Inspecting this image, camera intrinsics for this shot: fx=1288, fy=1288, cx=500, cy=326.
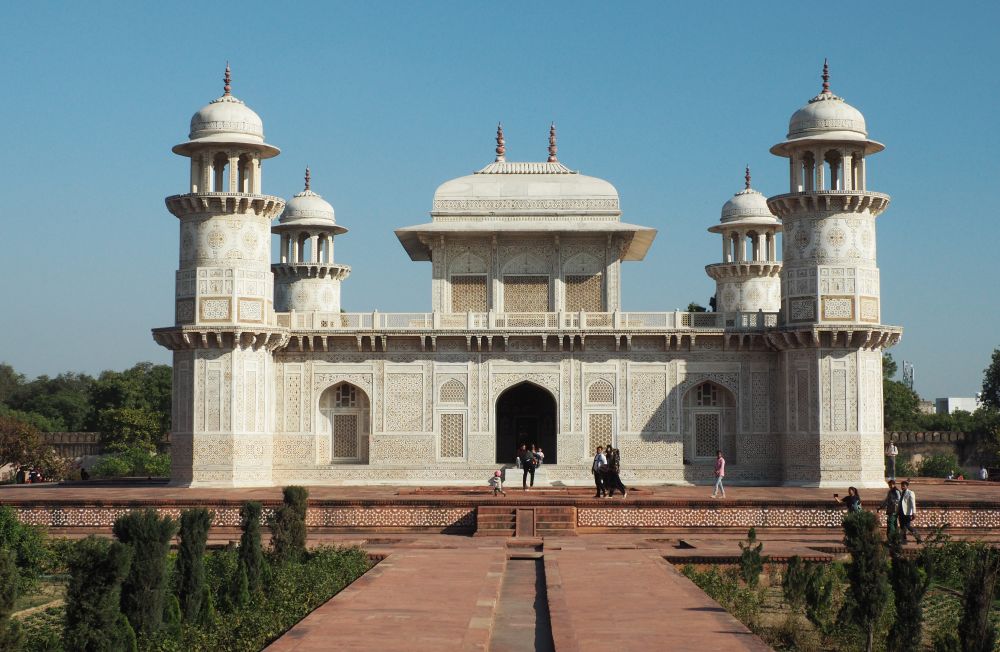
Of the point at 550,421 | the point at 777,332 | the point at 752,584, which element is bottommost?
the point at 752,584

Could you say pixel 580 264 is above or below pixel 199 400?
above

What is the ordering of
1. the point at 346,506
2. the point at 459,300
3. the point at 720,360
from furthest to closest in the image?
the point at 459,300, the point at 720,360, the point at 346,506

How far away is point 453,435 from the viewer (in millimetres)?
27781

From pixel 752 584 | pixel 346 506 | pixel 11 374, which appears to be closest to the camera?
pixel 752 584

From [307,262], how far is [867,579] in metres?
26.3

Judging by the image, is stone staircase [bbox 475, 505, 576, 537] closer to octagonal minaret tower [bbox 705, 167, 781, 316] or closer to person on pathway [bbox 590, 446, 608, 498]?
person on pathway [bbox 590, 446, 608, 498]

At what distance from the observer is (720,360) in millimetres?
27859

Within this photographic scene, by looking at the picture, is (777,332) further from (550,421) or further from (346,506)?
(346,506)

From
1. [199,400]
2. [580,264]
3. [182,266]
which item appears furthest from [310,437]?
[580,264]

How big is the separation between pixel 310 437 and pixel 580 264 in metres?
7.36

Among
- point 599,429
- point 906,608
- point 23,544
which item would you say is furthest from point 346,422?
point 906,608

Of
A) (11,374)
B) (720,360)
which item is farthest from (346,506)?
(11,374)

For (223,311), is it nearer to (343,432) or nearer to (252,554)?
(343,432)

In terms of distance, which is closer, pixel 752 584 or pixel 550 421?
pixel 752 584
